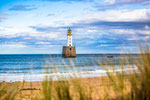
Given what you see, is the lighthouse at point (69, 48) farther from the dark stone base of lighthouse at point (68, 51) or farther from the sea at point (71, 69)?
the sea at point (71, 69)

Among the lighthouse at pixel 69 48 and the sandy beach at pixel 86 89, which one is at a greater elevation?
the lighthouse at pixel 69 48

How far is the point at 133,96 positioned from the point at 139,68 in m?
0.44

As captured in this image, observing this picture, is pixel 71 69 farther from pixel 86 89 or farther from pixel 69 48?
pixel 69 48

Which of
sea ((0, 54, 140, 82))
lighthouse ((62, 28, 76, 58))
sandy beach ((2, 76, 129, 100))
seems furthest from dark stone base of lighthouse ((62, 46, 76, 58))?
sandy beach ((2, 76, 129, 100))

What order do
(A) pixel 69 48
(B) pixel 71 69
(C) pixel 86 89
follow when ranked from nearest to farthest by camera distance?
1. (C) pixel 86 89
2. (B) pixel 71 69
3. (A) pixel 69 48

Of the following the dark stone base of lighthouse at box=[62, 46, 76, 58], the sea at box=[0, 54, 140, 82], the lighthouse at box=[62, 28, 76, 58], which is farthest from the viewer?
the dark stone base of lighthouse at box=[62, 46, 76, 58]

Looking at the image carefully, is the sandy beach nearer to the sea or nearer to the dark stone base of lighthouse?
the sea

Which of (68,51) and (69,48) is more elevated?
(69,48)

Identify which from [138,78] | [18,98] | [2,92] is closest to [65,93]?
[138,78]

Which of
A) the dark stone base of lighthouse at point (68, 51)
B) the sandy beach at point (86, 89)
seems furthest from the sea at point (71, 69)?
the dark stone base of lighthouse at point (68, 51)

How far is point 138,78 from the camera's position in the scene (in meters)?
3.14

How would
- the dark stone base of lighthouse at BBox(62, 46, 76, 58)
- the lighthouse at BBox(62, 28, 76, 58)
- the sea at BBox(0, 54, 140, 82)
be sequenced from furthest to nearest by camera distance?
the dark stone base of lighthouse at BBox(62, 46, 76, 58) < the lighthouse at BBox(62, 28, 76, 58) < the sea at BBox(0, 54, 140, 82)

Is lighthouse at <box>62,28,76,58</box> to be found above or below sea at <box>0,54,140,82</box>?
above

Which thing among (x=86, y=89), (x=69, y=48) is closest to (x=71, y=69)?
(x=86, y=89)
